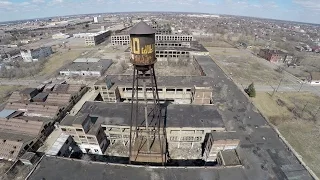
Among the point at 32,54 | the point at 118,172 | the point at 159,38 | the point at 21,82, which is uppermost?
the point at 159,38

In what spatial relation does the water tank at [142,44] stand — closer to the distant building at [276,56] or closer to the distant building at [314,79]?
the distant building at [314,79]

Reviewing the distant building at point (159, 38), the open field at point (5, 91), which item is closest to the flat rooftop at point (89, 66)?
the open field at point (5, 91)

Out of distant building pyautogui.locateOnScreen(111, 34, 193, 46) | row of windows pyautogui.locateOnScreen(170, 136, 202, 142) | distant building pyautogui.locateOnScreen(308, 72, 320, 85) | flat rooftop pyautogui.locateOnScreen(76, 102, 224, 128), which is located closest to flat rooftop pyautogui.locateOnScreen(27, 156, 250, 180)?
flat rooftop pyautogui.locateOnScreen(76, 102, 224, 128)

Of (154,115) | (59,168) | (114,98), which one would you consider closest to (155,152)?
(154,115)

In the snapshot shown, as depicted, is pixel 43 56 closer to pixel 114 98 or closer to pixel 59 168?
pixel 114 98

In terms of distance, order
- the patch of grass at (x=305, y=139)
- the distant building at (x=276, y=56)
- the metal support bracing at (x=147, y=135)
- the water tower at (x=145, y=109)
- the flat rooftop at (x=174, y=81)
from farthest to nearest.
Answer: the distant building at (x=276, y=56)
the flat rooftop at (x=174, y=81)
the patch of grass at (x=305, y=139)
the metal support bracing at (x=147, y=135)
the water tower at (x=145, y=109)

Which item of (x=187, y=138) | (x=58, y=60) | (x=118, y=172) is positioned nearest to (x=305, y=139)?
(x=187, y=138)

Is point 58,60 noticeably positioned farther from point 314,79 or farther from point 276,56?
point 314,79
